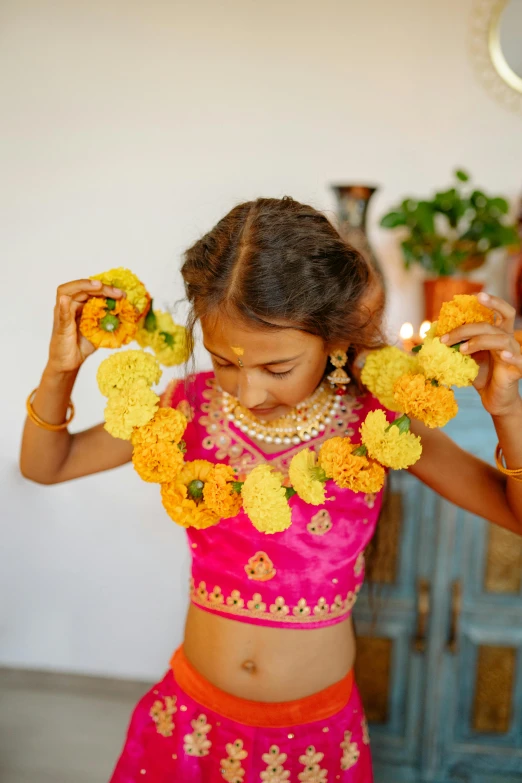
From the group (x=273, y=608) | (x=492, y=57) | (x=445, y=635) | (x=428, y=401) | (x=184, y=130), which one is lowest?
(x=445, y=635)

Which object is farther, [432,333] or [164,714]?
[164,714]

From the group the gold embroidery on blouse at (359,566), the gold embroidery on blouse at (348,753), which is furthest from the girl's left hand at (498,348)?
the gold embroidery on blouse at (348,753)

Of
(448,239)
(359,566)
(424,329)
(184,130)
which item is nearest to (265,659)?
(359,566)

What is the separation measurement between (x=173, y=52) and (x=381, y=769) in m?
2.56

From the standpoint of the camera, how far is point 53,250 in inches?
110

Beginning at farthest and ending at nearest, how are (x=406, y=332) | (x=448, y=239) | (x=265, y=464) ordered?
(x=448, y=239)
(x=406, y=332)
(x=265, y=464)

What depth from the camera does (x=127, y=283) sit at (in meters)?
1.38

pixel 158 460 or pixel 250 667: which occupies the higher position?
pixel 158 460

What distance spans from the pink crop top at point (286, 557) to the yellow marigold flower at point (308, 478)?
138mm

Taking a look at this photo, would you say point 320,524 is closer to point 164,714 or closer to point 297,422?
point 297,422

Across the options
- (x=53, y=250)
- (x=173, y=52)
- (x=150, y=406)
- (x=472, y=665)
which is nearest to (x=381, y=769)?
(x=472, y=665)

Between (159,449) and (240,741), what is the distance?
561mm

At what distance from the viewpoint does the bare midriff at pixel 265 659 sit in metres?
1.36

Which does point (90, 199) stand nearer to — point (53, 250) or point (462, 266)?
point (53, 250)
